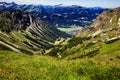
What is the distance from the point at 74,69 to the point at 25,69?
5135mm

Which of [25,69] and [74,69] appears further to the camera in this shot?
[25,69]

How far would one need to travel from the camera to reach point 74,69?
2172 centimetres

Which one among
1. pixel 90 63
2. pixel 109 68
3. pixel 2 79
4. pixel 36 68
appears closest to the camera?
pixel 2 79

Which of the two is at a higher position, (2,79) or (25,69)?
(2,79)

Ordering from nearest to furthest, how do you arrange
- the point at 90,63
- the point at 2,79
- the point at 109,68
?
1. the point at 2,79
2. the point at 109,68
3. the point at 90,63

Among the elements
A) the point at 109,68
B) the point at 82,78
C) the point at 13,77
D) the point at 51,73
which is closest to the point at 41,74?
the point at 51,73

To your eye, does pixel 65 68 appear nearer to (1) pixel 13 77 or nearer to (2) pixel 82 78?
(2) pixel 82 78

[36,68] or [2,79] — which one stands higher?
[2,79]

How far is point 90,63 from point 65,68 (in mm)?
2353

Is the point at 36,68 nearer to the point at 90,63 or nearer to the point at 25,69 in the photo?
the point at 25,69

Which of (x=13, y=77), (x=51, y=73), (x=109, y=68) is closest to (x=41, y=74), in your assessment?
(x=51, y=73)

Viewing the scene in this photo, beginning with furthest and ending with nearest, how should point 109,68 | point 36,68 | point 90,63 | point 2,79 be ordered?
point 36,68 < point 90,63 < point 109,68 < point 2,79

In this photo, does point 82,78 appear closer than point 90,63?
Yes

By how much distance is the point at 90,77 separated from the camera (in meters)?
20.1
